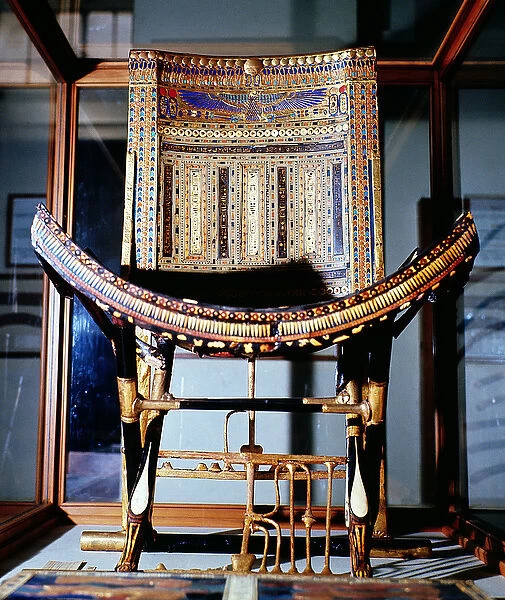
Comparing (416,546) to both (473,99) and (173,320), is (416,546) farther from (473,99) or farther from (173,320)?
(473,99)

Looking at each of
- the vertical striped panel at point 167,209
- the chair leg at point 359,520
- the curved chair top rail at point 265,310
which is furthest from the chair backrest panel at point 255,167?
the chair leg at point 359,520

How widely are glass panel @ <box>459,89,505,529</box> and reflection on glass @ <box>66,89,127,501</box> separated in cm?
131

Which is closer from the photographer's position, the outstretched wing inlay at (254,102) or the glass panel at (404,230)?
the outstretched wing inlay at (254,102)

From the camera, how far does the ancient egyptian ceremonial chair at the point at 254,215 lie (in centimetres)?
171

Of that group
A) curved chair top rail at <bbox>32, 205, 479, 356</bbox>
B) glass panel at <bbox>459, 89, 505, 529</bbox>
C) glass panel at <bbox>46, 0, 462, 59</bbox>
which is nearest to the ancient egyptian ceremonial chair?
curved chair top rail at <bbox>32, 205, 479, 356</bbox>

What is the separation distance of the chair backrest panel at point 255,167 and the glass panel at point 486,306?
46cm

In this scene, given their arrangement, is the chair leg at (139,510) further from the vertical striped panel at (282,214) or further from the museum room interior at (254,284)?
the vertical striped panel at (282,214)

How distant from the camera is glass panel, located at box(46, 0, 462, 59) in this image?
254cm

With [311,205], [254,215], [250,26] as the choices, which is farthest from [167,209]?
[250,26]

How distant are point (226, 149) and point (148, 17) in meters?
0.88

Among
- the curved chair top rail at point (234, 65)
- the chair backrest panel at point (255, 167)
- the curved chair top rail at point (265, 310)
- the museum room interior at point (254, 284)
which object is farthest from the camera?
the curved chair top rail at point (234, 65)

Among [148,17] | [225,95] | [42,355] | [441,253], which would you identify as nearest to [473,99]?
[225,95]

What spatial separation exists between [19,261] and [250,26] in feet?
4.17

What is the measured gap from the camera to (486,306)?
224cm
